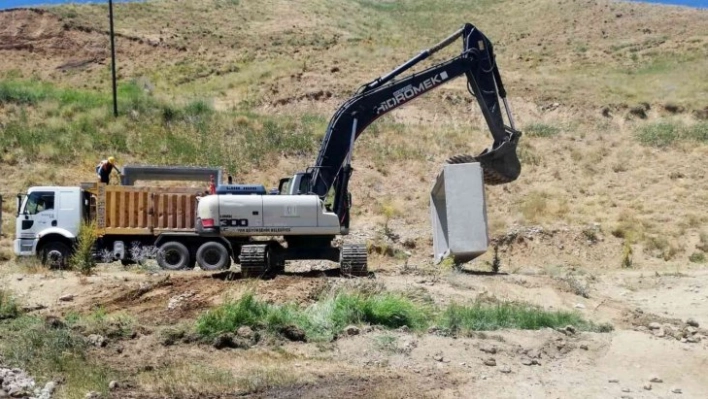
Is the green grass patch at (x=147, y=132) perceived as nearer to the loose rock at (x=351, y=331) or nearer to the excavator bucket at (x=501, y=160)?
the excavator bucket at (x=501, y=160)

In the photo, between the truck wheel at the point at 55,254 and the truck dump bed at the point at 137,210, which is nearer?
the truck wheel at the point at 55,254

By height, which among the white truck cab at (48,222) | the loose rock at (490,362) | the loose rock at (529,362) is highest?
the white truck cab at (48,222)

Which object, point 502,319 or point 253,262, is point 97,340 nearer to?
point 253,262

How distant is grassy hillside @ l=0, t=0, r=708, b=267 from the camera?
2706 centimetres

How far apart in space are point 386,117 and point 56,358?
94.1ft

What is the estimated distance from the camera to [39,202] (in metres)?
18.3

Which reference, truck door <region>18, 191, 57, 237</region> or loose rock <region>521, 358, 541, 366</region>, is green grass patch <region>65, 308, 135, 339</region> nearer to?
loose rock <region>521, 358, 541, 366</region>

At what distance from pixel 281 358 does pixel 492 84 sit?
34.0 ft

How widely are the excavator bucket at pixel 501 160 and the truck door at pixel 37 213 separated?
9.74 m

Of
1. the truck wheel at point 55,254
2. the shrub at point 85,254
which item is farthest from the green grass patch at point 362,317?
the truck wheel at point 55,254

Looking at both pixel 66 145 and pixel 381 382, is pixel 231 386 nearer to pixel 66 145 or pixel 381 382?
pixel 381 382

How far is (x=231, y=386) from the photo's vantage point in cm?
830

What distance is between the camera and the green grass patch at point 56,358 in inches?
324

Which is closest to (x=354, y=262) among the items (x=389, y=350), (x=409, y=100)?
(x=409, y=100)
